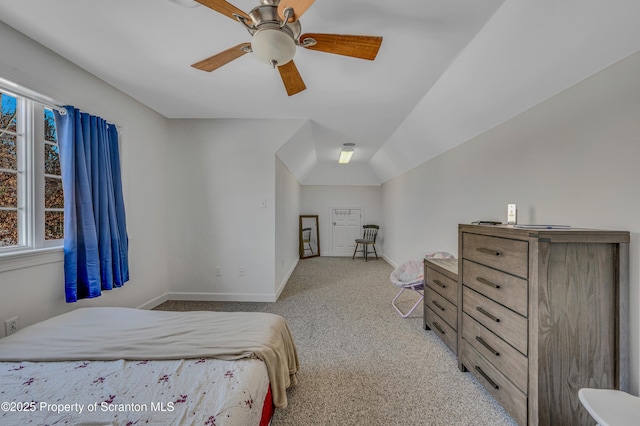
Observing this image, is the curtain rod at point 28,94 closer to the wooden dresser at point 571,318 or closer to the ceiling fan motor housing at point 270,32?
the ceiling fan motor housing at point 270,32

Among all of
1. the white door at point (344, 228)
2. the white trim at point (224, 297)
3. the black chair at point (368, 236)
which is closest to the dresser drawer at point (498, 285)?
the white trim at point (224, 297)

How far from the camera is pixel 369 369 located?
1974 millimetres

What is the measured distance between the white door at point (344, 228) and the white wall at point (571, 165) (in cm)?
395

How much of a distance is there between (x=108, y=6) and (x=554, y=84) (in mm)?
2776

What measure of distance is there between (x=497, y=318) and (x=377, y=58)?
1982 millimetres

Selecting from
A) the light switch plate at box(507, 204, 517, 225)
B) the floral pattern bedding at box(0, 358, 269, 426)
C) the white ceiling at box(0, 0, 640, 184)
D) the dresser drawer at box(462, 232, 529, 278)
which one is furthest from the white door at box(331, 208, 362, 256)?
the floral pattern bedding at box(0, 358, 269, 426)

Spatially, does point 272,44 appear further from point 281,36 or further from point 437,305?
point 437,305

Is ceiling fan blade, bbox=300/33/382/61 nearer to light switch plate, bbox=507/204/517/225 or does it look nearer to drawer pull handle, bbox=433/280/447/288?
light switch plate, bbox=507/204/517/225

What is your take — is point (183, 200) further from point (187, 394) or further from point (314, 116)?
point (187, 394)

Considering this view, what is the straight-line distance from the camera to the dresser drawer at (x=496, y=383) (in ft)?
4.50

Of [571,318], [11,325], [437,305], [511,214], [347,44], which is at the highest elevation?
[347,44]

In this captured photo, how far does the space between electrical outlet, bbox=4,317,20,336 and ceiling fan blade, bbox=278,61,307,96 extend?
2.52m

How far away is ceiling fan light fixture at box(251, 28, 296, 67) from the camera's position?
1252 millimetres

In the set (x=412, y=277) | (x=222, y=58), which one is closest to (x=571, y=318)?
(x=412, y=277)
